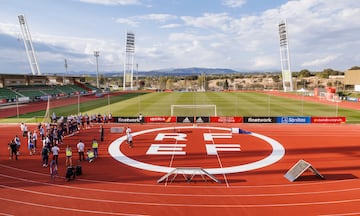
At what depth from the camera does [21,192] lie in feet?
44.3

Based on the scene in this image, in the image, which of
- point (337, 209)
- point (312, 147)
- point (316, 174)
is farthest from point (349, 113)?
point (337, 209)

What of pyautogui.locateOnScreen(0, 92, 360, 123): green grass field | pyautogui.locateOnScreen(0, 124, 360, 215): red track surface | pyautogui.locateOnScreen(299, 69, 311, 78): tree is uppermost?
pyautogui.locateOnScreen(299, 69, 311, 78): tree

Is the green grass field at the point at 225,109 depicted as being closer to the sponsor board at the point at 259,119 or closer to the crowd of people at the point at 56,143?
the sponsor board at the point at 259,119

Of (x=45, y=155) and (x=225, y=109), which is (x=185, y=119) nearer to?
(x=225, y=109)

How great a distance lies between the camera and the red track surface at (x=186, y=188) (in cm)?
1176

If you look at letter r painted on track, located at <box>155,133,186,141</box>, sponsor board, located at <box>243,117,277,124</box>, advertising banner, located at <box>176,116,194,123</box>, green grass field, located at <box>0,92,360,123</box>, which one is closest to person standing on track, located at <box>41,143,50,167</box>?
letter r painted on track, located at <box>155,133,186,141</box>

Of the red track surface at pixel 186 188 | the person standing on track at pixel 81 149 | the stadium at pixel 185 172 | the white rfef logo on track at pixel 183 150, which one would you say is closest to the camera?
the red track surface at pixel 186 188

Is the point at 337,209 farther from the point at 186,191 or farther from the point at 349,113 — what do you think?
the point at 349,113

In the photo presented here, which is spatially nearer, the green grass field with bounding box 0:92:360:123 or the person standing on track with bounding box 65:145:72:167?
the person standing on track with bounding box 65:145:72:167

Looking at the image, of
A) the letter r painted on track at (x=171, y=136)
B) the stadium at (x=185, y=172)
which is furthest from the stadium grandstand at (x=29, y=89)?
the letter r painted on track at (x=171, y=136)

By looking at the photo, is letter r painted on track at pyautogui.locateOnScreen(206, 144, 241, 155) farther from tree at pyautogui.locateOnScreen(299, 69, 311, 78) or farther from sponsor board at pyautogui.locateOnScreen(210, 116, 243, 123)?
tree at pyautogui.locateOnScreen(299, 69, 311, 78)

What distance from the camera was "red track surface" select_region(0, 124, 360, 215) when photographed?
1176cm

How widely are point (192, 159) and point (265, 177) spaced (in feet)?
18.0

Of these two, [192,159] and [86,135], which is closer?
[192,159]
